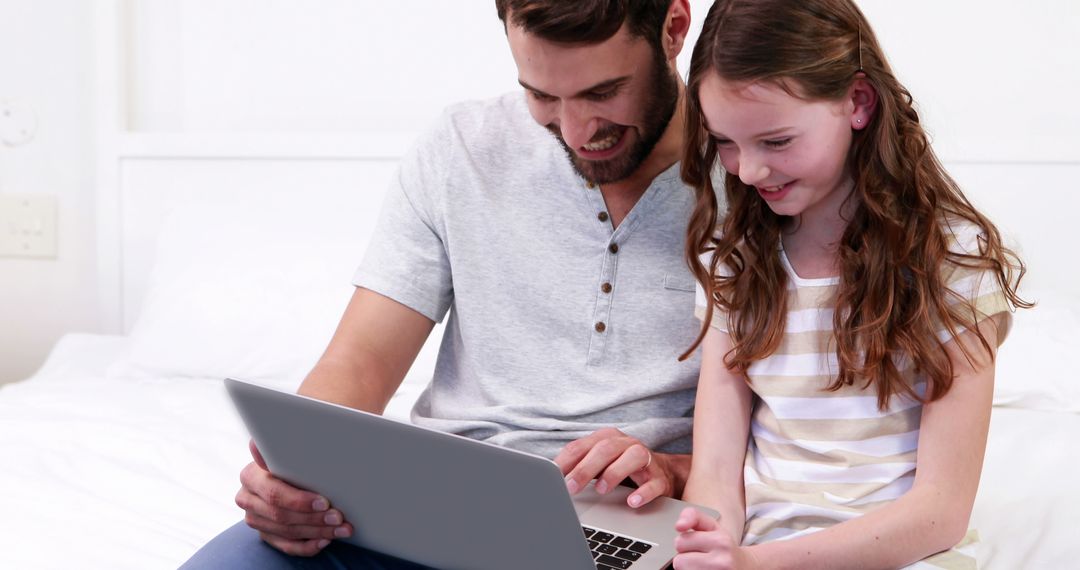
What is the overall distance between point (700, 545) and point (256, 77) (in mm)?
1796

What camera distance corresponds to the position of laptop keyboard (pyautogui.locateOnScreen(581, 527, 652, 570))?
863 millimetres

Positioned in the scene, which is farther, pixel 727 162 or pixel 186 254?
pixel 186 254

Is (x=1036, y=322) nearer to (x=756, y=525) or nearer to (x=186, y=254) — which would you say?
(x=756, y=525)

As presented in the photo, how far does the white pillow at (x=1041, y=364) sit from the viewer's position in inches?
64.0

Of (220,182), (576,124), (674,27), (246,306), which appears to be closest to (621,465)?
(576,124)

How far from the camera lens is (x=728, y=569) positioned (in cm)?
83

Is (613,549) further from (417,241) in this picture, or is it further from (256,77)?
(256,77)

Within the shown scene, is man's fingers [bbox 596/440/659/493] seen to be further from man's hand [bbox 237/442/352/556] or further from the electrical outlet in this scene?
the electrical outlet

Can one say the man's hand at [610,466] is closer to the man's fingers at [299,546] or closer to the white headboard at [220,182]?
the man's fingers at [299,546]

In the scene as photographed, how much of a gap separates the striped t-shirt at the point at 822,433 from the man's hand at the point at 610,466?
0.13 metres

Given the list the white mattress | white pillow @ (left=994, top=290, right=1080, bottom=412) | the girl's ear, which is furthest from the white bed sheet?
white pillow @ (left=994, top=290, right=1080, bottom=412)

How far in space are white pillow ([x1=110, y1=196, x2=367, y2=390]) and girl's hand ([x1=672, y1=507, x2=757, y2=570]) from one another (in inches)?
48.0

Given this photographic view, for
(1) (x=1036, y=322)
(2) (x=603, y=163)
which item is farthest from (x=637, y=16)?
(1) (x=1036, y=322)

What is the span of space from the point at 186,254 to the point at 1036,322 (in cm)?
162
